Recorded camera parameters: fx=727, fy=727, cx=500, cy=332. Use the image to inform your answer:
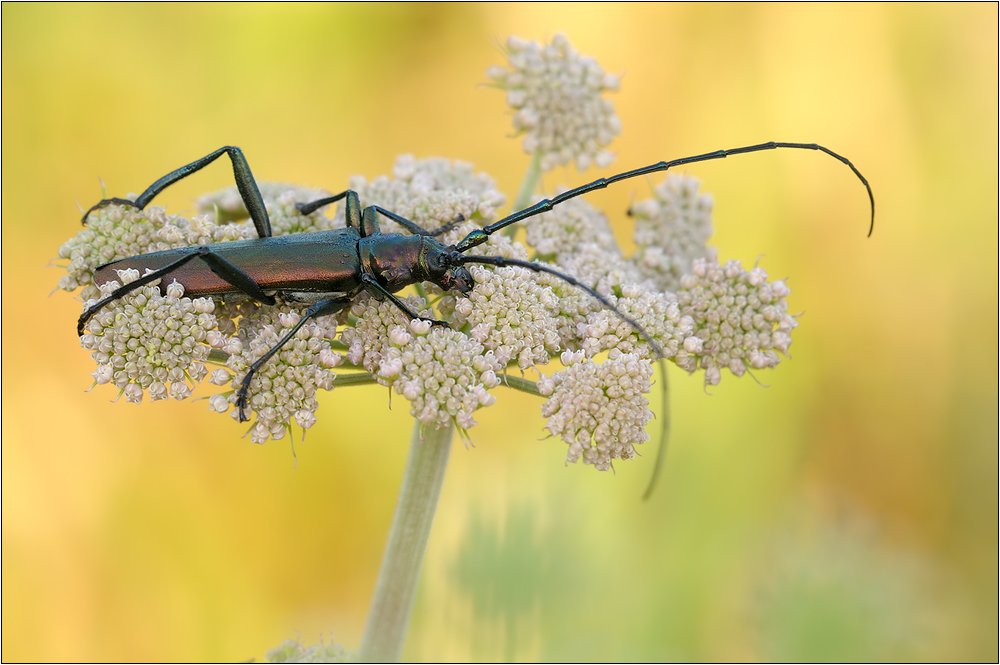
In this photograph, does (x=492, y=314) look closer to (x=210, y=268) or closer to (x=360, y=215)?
(x=360, y=215)

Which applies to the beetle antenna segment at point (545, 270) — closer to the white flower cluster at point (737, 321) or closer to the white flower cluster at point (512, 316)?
the white flower cluster at point (512, 316)

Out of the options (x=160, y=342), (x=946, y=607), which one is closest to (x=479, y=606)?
(x=160, y=342)

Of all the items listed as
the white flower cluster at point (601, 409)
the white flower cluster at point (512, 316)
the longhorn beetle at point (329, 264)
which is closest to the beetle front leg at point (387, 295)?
the longhorn beetle at point (329, 264)

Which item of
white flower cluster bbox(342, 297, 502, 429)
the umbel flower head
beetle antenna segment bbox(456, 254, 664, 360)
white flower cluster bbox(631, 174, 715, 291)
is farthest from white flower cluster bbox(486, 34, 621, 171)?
white flower cluster bbox(342, 297, 502, 429)

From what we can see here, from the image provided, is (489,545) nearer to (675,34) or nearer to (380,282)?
(380,282)

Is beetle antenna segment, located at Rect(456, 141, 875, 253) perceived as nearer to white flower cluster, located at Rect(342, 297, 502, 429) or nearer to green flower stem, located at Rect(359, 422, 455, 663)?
white flower cluster, located at Rect(342, 297, 502, 429)

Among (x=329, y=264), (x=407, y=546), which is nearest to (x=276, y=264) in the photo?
(x=329, y=264)
